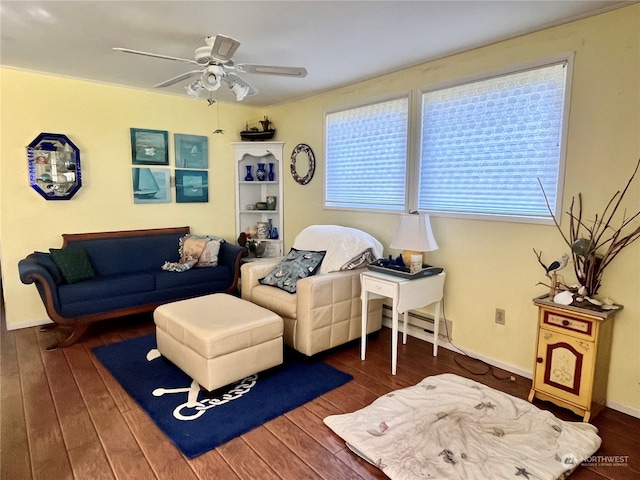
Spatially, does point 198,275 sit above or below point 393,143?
below

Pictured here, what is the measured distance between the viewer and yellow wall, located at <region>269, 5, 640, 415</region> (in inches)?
87.2

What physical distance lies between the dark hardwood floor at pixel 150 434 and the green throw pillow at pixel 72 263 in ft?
2.33

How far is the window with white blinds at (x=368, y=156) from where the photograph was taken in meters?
3.49

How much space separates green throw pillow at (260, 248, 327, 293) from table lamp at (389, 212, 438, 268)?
74 centimetres

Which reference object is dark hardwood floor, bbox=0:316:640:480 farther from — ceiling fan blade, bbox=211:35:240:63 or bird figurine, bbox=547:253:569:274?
ceiling fan blade, bbox=211:35:240:63

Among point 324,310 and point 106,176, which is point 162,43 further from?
point 324,310

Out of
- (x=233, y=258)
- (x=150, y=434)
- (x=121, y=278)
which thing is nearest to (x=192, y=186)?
(x=233, y=258)

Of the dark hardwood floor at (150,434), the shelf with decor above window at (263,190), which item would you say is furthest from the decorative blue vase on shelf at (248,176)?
the dark hardwood floor at (150,434)

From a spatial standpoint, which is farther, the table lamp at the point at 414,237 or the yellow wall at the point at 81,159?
the yellow wall at the point at 81,159

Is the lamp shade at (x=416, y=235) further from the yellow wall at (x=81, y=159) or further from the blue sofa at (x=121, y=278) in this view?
the yellow wall at (x=81, y=159)

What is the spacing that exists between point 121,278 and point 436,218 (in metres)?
2.90

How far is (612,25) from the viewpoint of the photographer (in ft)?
7.29

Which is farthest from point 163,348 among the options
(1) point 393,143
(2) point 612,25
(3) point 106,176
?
(2) point 612,25

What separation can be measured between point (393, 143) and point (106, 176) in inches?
116
